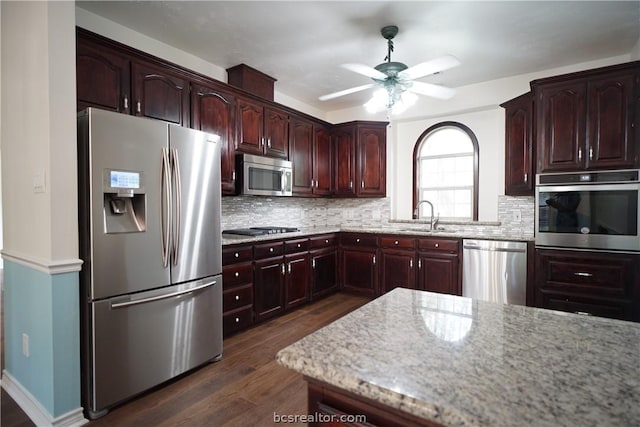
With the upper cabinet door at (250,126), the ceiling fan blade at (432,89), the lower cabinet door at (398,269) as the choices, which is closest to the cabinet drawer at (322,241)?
the lower cabinet door at (398,269)

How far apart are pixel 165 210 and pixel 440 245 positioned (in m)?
2.93

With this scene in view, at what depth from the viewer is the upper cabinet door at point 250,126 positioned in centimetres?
340

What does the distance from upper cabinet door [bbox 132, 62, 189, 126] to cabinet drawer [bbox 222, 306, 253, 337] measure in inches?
68.8

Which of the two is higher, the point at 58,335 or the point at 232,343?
the point at 58,335

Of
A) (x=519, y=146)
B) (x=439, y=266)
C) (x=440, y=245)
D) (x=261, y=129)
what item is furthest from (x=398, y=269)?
(x=261, y=129)

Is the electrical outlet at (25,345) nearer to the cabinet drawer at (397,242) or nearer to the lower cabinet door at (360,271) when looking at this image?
the lower cabinet door at (360,271)

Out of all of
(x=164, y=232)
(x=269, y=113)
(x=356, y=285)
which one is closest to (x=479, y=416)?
(x=164, y=232)

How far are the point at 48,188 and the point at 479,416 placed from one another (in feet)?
7.13

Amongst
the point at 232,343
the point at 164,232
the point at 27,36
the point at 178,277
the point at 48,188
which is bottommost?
the point at 232,343

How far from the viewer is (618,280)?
9.19ft

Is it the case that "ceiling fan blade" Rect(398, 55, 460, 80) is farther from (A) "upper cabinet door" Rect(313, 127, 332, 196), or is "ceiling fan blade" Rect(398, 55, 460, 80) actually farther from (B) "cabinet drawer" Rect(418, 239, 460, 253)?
(A) "upper cabinet door" Rect(313, 127, 332, 196)

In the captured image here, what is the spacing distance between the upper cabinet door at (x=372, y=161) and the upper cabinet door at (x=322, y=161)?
449 millimetres

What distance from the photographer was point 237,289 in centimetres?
304

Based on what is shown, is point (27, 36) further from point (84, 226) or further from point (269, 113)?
point (269, 113)
